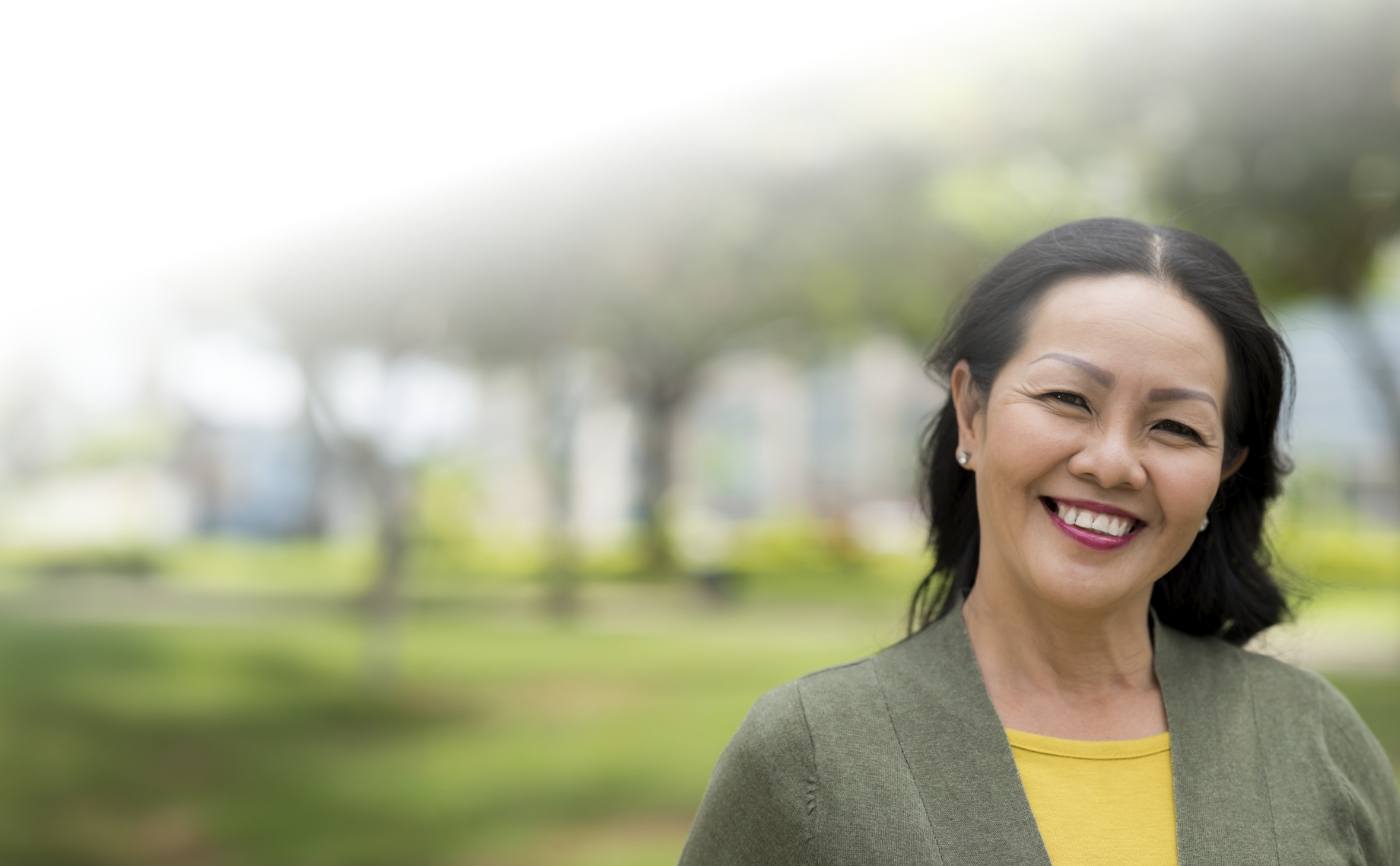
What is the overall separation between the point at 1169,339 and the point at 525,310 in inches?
430

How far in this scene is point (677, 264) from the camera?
543 inches

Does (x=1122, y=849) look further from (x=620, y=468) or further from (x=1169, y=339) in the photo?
(x=620, y=468)

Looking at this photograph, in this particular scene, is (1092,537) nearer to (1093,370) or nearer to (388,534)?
(1093,370)

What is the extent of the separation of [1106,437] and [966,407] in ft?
0.79

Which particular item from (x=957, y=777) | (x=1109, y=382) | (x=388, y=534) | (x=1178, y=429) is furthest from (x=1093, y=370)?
(x=388, y=534)

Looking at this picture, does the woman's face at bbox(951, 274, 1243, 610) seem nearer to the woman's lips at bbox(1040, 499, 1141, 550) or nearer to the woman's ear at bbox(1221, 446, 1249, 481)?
the woman's lips at bbox(1040, 499, 1141, 550)

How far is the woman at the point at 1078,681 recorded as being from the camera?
1770 mm

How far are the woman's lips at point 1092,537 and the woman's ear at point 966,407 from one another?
18cm

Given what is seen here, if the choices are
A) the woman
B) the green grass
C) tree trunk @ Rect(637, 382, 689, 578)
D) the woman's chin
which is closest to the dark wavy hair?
the woman

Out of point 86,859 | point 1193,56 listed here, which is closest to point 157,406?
point 86,859

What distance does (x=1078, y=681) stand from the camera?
6.34ft

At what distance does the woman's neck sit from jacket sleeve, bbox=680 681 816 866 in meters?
0.28

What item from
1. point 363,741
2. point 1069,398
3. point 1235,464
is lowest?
point 363,741

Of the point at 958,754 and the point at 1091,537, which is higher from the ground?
the point at 1091,537
